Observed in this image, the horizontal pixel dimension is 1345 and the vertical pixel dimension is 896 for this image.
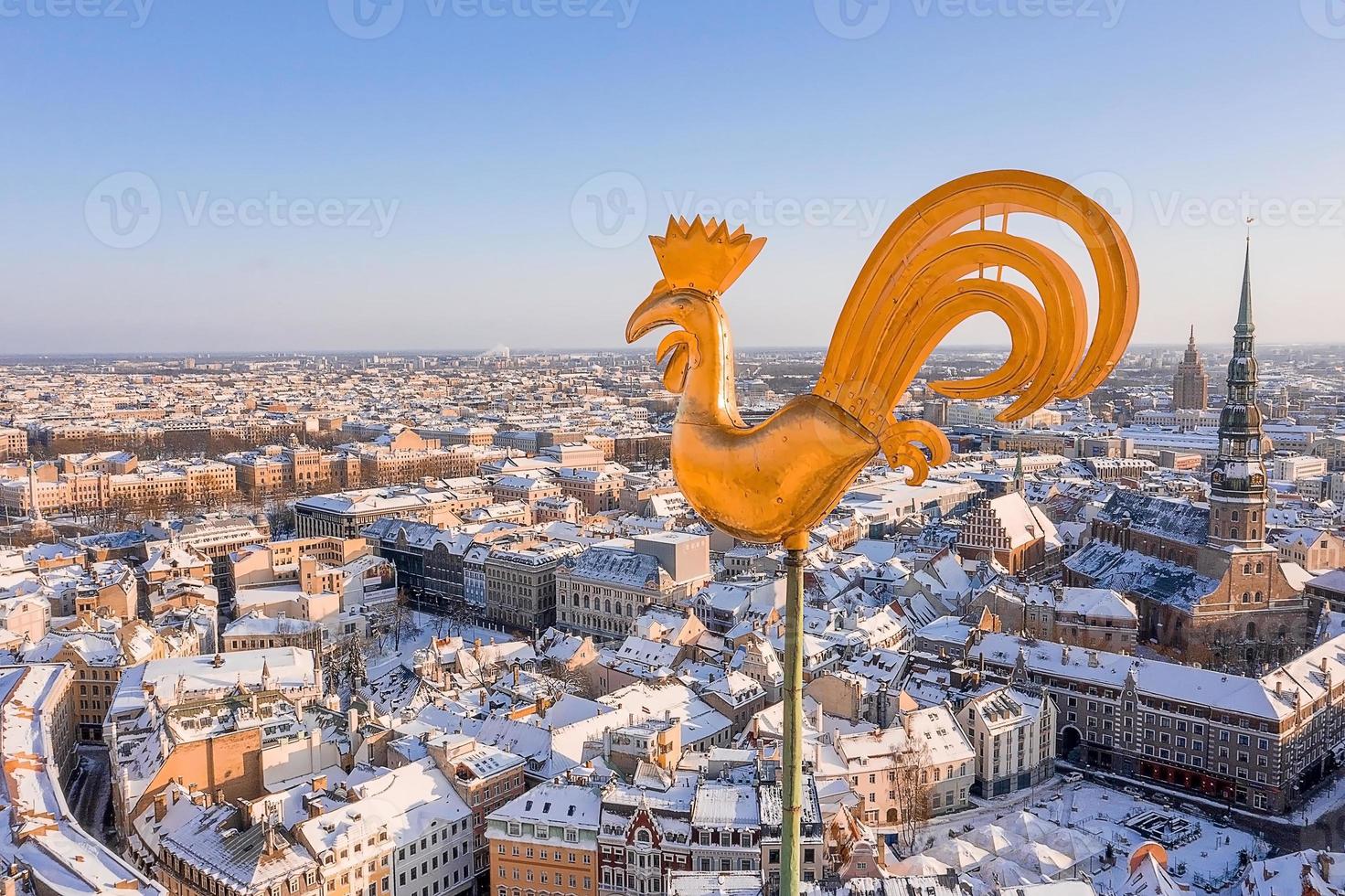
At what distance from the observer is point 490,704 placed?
123ft

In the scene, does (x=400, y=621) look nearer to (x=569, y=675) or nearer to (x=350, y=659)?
(x=350, y=659)

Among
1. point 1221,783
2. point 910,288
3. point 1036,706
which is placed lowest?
point 1221,783

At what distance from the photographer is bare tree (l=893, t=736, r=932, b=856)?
105 feet

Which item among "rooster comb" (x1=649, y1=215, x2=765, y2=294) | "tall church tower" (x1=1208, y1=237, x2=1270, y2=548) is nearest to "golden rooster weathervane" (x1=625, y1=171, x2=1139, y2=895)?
"rooster comb" (x1=649, y1=215, x2=765, y2=294)

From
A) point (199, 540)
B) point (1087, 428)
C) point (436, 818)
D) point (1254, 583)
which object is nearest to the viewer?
point (436, 818)

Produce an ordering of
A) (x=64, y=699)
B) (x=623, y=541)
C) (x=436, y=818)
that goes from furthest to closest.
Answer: (x=623, y=541) < (x=64, y=699) < (x=436, y=818)

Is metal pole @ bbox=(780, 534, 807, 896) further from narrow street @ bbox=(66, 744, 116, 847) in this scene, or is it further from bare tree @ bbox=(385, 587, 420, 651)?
bare tree @ bbox=(385, 587, 420, 651)

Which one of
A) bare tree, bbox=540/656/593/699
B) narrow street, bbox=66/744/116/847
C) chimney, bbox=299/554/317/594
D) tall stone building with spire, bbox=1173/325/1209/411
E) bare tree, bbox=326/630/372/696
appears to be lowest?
narrow street, bbox=66/744/116/847

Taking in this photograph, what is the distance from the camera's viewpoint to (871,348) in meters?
5.53

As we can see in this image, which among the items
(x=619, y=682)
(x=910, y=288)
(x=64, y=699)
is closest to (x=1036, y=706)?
(x=619, y=682)

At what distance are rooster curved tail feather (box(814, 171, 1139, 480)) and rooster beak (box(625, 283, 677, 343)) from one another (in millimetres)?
1150

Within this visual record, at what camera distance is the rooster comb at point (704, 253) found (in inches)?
240

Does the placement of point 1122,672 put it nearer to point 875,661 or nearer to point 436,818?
point 875,661

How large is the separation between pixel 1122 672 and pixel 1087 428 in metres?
96.7
